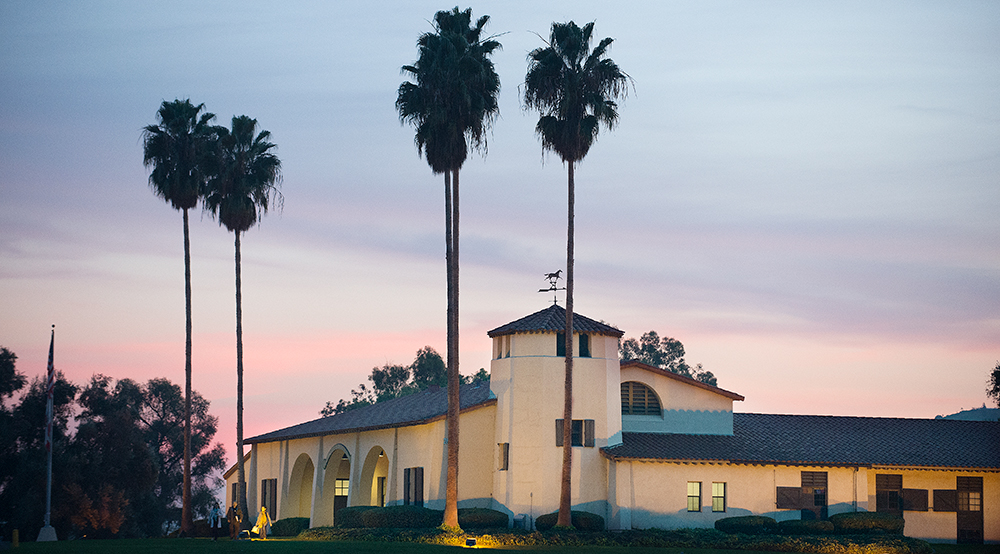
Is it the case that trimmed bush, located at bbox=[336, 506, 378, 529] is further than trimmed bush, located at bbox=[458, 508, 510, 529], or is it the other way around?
trimmed bush, located at bbox=[336, 506, 378, 529]

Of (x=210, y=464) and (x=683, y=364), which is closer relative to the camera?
(x=210, y=464)

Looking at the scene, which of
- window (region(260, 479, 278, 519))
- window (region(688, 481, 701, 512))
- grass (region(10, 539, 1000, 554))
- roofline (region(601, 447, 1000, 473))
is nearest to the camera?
grass (region(10, 539, 1000, 554))

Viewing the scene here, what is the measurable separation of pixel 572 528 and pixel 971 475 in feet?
58.2

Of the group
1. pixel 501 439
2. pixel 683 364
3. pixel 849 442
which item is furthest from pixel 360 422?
pixel 683 364

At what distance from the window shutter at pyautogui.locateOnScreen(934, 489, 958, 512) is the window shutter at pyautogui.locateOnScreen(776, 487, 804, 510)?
20.3 feet

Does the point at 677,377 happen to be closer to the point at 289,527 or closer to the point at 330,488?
the point at 330,488

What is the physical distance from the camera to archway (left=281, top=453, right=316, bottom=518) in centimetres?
5769

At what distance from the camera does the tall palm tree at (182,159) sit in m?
55.1

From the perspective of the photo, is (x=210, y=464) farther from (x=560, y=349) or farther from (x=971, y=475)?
(x=971, y=475)

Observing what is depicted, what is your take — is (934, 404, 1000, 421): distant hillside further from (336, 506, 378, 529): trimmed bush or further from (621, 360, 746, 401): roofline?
(336, 506, 378, 529): trimmed bush

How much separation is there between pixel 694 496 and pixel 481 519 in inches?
344

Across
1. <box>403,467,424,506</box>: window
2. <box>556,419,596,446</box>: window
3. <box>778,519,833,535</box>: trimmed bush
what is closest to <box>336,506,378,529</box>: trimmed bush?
<box>403,467,424,506</box>: window

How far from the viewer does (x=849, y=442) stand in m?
48.0

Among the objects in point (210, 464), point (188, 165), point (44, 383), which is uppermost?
point (188, 165)
